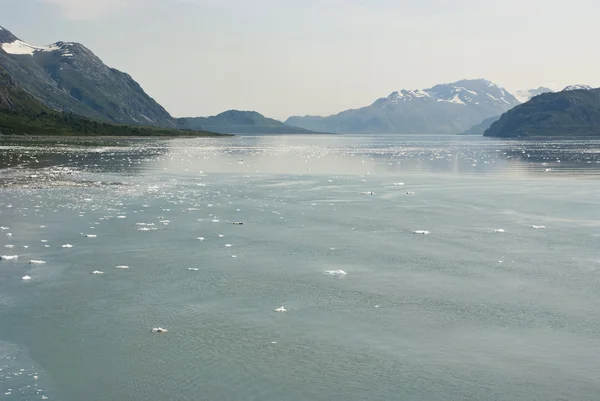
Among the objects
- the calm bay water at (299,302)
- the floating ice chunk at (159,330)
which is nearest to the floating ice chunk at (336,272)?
the calm bay water at (299,302)

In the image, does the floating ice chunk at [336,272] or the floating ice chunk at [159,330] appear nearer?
the floating ice chunk at [159,330]

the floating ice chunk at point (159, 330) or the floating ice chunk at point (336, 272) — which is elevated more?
the floating ice chunk at point (336, 272)

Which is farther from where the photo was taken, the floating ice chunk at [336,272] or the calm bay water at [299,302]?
the floating ice chunk at [336,272]

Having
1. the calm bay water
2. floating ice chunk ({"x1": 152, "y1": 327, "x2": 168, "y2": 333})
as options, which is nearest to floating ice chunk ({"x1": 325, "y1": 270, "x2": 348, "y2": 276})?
the calm bay water

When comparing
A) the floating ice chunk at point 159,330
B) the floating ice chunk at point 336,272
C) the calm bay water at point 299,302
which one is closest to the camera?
the calm bay water at point 299,302

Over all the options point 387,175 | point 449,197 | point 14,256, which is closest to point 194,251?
point 14,256

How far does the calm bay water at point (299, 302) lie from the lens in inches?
571

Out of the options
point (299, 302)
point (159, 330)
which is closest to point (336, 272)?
point (299, 302)

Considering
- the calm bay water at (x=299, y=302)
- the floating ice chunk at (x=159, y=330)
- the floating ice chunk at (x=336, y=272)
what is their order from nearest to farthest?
the calm bay water at (x=299, y=302) < the floating ice chunk at (x=159, y=330) < the floating ice chunk at (x=336, y=272)

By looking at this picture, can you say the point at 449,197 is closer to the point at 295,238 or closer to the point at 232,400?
the point at 295,238

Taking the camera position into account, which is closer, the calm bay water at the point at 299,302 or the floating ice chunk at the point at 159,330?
the calm bay water at the point at 299,302

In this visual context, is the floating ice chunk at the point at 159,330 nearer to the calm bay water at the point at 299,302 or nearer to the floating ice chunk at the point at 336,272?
the calm bay water at the point at 299,302

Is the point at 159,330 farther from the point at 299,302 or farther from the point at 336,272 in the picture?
the point at 336,272

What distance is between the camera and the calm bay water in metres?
14.5
